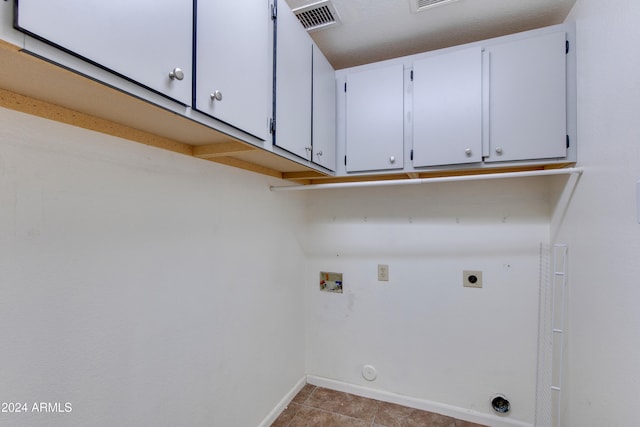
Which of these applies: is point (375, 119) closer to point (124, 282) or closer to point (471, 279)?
point (471, 279)

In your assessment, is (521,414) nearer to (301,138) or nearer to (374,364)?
(374,364)

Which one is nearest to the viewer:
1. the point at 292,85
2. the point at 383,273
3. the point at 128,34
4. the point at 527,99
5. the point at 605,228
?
the point at 128,34

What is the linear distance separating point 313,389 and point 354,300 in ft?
2.76

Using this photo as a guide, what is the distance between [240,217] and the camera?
1.68m

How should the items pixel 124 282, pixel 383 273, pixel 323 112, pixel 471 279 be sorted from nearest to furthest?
pixel 124 282, pixel 323 112, pixel 471 279, pixel 383 273

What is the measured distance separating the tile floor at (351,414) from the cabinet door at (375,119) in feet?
5.86

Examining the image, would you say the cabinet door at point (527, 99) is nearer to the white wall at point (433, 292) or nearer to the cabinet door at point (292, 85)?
the white wall at point (433, 292)

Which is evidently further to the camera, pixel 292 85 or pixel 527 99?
pixel 527 99

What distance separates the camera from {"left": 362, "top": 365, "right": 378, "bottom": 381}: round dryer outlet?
2283mm

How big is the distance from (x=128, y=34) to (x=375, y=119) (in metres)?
1.48

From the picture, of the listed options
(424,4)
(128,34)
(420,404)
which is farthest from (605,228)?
(128,34)

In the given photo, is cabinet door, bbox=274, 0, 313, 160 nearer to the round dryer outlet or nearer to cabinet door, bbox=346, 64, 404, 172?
cabinet door, bbox=346, 64, 404, 172

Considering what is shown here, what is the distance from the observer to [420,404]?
2.14m

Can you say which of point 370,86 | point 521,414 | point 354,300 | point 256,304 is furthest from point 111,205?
point 521,414
